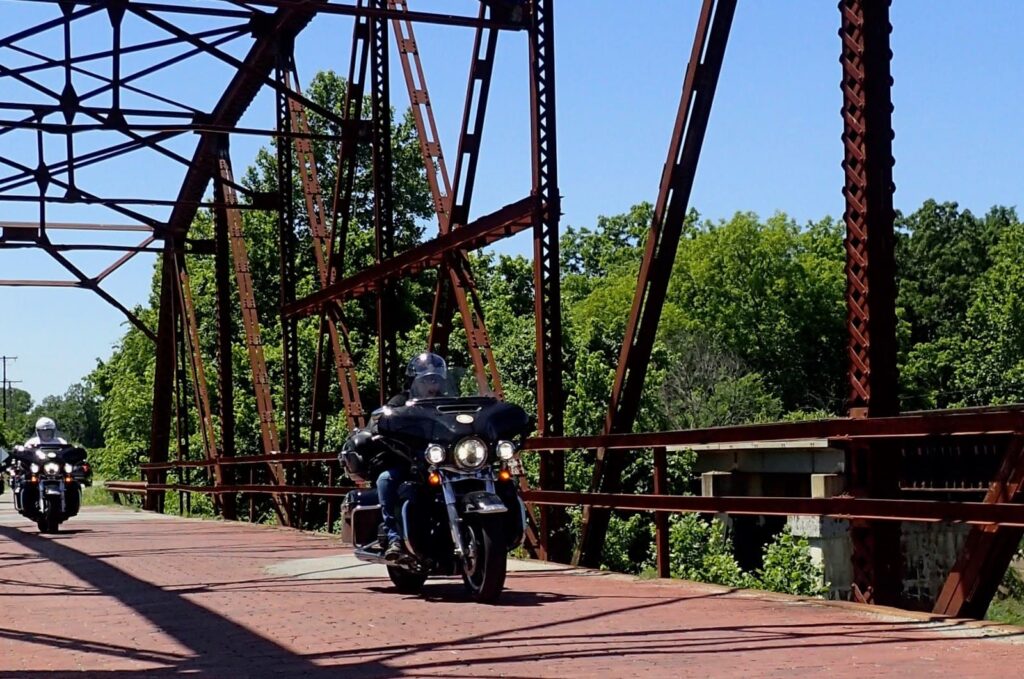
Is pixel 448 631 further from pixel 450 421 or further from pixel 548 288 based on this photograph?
pixel 548 288

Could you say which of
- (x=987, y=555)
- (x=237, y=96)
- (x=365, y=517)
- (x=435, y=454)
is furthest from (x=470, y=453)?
(x=237, y=96)

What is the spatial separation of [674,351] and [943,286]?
55.5 feet

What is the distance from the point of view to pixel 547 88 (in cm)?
1351

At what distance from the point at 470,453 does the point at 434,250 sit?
251 inches

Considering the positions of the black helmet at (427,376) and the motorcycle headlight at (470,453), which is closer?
the motorcycle headlight at (470,453)

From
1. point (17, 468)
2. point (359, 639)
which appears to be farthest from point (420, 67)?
point (359, 639)

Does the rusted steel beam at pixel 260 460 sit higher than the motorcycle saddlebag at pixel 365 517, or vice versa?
the rusted steel beam at pixel 260 460

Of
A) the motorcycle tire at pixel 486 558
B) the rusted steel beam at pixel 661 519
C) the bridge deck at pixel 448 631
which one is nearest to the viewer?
the bridge deck at pixel 448 631

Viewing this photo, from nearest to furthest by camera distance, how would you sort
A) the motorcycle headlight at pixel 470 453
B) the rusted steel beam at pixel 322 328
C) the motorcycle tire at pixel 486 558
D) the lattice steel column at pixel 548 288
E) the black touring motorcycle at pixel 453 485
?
the motorcycle tire at pixel 486 558 → the black touring motorcycle at pixel 453 485 → the motorcycle headlight at pixel 470 453 → the lattice steel column at pixel 548 288 → the rusted steel beam at pixel 322 328

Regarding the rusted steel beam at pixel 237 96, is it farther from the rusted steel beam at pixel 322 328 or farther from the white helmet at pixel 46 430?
the white helmet at pixel 46 430

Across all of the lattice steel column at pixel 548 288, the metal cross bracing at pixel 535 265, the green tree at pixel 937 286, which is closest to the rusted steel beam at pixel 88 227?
the metal cross bracing at pixel 535 265

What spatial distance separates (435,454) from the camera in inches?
376

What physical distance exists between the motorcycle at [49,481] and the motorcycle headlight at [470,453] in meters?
12.6

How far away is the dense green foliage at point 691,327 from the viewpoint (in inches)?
1453
